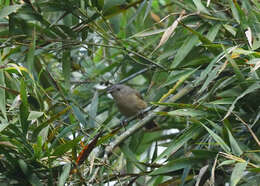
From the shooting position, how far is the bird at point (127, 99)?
14.4 feet

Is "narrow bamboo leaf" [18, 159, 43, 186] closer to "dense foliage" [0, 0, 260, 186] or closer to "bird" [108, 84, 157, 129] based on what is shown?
"dense foliage" [0, 0, 260, 186]

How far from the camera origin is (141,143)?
402cm

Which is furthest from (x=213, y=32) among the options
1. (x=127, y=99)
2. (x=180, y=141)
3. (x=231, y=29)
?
(x=127, y=99)

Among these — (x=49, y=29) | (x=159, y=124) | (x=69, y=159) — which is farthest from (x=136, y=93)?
(x=69, y=159)

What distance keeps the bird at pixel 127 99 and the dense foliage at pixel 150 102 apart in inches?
28.3

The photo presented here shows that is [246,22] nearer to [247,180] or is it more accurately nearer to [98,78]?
[247,180]

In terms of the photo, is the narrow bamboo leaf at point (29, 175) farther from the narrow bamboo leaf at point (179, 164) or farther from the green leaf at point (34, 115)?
the narrow bamboo leaf at point (179, 164)

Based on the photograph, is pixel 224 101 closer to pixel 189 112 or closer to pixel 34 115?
pixel 189 112

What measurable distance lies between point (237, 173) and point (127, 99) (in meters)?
2.38

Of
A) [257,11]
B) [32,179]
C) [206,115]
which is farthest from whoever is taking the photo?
[257,11]

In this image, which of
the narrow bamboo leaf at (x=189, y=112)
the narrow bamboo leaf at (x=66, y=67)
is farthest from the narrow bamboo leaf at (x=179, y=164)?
the narrow bamboo leaf at (x=66, y=67)

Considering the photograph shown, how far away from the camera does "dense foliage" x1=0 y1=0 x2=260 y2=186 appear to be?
2416 millimetres

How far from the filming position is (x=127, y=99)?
176 inches

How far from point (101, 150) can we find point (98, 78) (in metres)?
1.41
